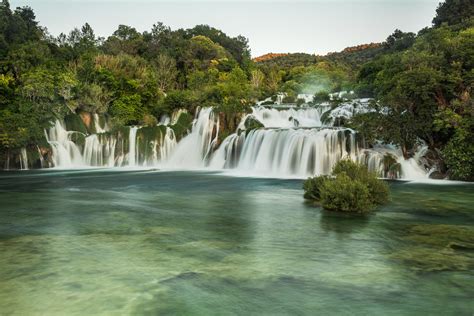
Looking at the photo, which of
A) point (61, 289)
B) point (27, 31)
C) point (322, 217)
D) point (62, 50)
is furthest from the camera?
point (27, 31)

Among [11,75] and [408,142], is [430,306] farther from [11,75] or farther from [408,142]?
[11,75]

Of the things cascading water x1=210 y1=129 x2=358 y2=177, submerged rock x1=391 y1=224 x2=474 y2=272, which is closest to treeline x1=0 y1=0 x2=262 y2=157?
cascading water x1=210 y1=129 x2=358 y2=177

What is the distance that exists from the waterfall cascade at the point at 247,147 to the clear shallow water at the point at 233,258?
8.14 metres

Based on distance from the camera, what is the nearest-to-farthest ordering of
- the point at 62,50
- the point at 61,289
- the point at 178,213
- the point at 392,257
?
the point at 61,289 → the point at 392,257 → the point at 178,213 → the point at 62,50

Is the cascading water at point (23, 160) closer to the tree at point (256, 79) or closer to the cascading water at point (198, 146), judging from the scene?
the cascading water at point (198, 146)

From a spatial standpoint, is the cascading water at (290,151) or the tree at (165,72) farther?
the tree at (165,72)

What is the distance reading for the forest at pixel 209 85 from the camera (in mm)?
19141

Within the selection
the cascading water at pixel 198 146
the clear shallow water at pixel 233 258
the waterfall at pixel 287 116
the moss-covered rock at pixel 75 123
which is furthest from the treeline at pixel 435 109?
the moss-covered rock at pixel 75 123

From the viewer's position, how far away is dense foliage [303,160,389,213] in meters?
11.2

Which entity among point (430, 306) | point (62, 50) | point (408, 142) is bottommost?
point (430, 306)

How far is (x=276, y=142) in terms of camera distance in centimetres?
2411

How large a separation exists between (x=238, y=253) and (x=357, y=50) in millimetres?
118058

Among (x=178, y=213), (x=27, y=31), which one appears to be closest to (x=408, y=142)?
(x=178, y=213)

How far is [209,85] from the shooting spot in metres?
41.8
